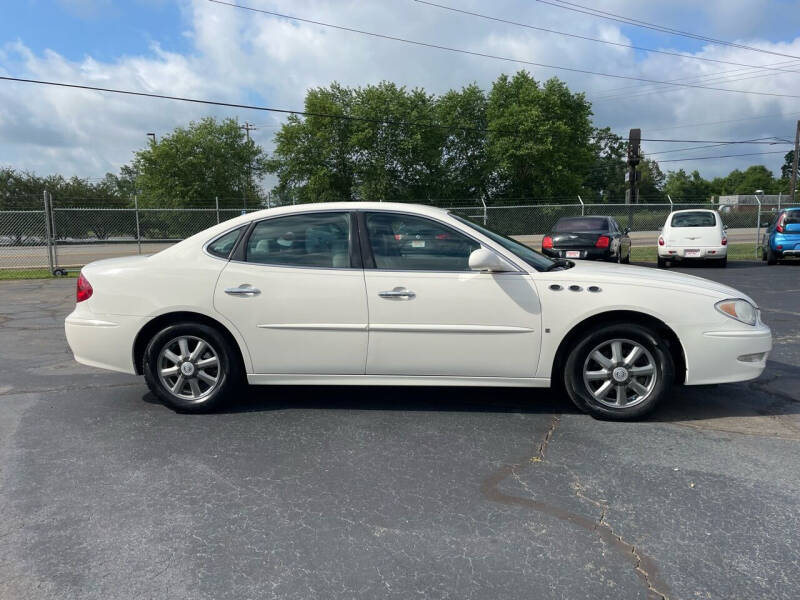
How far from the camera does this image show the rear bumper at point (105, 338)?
446 cm

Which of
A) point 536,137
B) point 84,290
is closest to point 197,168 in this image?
point 536,137

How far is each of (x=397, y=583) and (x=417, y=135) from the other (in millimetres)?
45842

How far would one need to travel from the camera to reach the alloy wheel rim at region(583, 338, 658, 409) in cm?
413

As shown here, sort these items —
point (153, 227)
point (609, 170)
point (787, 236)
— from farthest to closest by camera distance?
point (609, 170) → point (153, 227) → point (787, 236)

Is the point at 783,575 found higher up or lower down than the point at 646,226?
lower down

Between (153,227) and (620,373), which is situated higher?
(153,227)

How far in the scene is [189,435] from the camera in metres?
4.07

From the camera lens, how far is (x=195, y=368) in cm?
444

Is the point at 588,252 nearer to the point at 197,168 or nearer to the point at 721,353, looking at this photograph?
the point at 721,353

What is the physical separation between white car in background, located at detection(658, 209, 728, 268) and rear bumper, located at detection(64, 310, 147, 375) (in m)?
14.7

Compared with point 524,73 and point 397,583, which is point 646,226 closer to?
point 397,583

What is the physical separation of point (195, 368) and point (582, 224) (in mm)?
12352

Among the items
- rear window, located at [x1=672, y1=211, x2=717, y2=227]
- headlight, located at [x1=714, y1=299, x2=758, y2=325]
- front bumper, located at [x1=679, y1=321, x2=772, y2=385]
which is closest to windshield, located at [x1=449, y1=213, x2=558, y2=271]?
front bumper, located at [x1=679, y1=321, x2=772, y2=385]

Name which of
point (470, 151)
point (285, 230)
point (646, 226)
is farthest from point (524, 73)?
point (285, 230)
